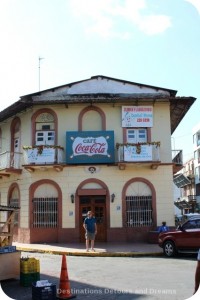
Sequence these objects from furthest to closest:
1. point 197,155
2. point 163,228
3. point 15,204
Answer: point 197,155 → point 15,204 → point 163,228

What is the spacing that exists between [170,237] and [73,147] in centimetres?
783

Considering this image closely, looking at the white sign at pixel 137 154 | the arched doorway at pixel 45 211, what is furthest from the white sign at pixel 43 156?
the white sign at pixel 137 154

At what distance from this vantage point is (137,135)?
21.3 meters

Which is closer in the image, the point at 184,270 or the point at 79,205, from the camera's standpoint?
the point at 184,270

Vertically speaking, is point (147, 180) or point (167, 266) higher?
point (147, 180)

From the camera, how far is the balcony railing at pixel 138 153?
66.3ft

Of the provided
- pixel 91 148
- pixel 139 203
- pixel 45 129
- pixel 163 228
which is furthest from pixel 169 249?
pixel 45 129

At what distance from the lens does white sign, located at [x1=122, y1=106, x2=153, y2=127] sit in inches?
832

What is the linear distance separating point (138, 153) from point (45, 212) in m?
5.94

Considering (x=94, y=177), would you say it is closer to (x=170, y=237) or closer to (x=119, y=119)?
(x=119, y=119)

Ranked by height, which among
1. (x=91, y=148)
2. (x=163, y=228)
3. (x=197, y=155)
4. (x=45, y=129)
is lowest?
(x=163, y=228)

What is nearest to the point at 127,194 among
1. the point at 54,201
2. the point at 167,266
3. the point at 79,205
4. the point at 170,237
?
the point at 79,205

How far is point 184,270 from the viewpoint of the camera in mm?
11469

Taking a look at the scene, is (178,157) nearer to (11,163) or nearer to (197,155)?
(11,163)
